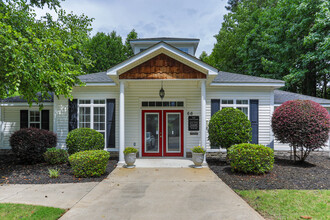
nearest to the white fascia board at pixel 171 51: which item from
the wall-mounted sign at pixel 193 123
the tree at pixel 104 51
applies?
the wall-mounted sign at pixel 193 123

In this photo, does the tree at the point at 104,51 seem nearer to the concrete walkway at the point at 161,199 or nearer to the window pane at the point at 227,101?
the window pane at the point at 227,101

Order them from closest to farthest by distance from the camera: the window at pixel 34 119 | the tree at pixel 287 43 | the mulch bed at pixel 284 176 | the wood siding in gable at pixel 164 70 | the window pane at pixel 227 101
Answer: the mulch bed at pixel 284 176 < the wood siding in gable at pixel 164 70 < the window pane at pixel 227 101 < the window at pixel 34 119 < the tree at pixel 287 43

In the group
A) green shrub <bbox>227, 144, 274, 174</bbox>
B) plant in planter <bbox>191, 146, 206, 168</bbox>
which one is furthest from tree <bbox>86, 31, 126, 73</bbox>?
green shrub <bbox>227, 144, 274, 174</bbox>

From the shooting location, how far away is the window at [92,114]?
9.59 metres

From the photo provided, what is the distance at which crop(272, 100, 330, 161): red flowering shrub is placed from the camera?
7492mm

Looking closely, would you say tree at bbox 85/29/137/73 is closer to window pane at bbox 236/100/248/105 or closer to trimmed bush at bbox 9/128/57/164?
trimmed bush at bbox 9/128/57/164

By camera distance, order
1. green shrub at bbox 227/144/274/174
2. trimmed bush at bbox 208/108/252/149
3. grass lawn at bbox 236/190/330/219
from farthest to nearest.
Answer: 1. trimmed bush at bbox 208/108/252/149
2. green shrub at bbox 227/144/274/174
3. grass lawn at bbox 236/190/330/219

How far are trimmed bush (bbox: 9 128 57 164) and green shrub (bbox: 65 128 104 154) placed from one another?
3.50ft

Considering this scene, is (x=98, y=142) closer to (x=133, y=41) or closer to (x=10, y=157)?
(x=10, y=157)

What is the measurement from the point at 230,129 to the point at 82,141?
5.62m

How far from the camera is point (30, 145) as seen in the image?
26.7 feet

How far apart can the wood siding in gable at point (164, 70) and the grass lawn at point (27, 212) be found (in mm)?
5100

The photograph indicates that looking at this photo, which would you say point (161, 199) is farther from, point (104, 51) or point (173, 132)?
point (104, 51)

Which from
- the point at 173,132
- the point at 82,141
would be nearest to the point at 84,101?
the point at 82,141
